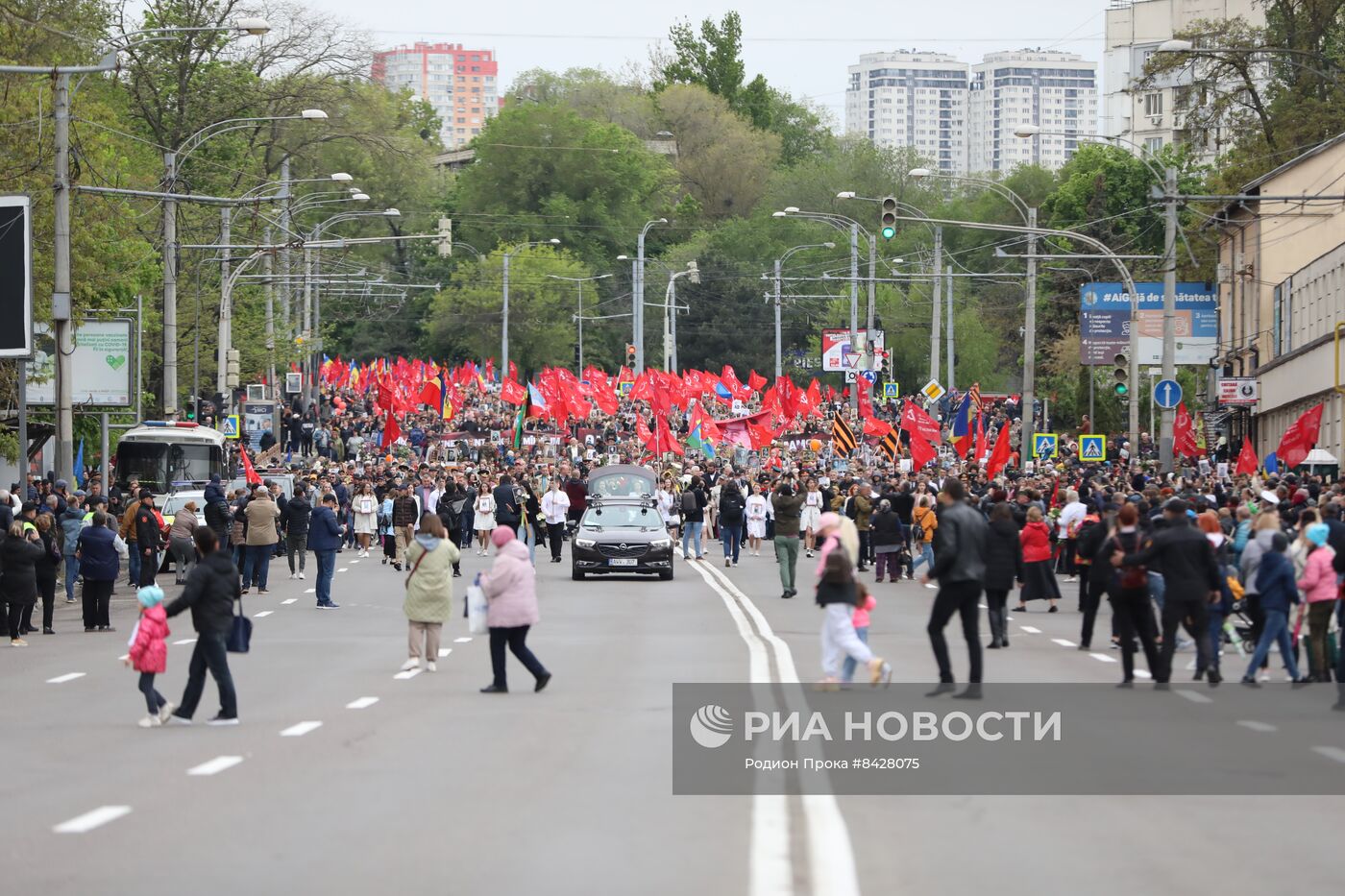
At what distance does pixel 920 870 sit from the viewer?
880cm

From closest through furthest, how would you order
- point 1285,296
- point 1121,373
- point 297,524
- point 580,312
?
point 297,524, point 1121,373, point 1285,296, point 580,312

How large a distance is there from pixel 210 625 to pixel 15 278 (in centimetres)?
1631

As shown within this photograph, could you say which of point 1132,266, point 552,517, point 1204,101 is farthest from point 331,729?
point 1132,266

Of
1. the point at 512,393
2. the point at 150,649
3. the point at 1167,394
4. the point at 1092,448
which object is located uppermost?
the point at 512,393

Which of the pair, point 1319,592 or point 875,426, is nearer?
point 1319,592

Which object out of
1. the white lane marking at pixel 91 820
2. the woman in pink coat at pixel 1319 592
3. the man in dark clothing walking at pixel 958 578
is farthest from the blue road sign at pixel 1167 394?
the white lane marking at pixel 91 820

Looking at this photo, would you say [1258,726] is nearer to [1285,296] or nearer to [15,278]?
[15,278]

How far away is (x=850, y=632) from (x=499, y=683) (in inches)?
119

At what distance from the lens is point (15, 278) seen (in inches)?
1171

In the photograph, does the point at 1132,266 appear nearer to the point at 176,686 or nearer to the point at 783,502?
the point at 783,502

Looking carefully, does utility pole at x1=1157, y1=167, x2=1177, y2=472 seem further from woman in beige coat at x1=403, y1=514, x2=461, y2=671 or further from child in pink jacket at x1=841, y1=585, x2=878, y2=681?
child in pink jacket at x1=841, y1=585, x2=878, y2=681

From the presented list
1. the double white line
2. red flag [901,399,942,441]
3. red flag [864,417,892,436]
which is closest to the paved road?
the double white line

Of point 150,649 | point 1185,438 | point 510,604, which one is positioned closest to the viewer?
point 150,649

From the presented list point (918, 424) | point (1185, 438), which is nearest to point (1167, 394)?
point (1185, 438)
